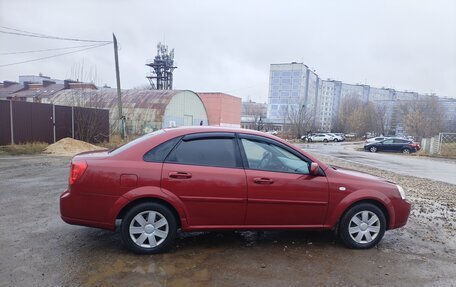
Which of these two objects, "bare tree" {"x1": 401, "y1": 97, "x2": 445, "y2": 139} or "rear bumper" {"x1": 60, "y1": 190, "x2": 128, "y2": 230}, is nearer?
"rear bumper" {"x1": 60, "y1": 190, "x2": 128, "y2": 230}

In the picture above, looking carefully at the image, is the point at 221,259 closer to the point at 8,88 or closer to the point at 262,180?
the point at 262,180

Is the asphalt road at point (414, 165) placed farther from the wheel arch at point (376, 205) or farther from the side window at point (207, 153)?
the side window at point (207, 153)

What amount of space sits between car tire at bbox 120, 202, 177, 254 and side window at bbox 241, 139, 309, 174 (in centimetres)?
125

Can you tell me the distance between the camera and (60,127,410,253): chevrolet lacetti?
4.15 meters

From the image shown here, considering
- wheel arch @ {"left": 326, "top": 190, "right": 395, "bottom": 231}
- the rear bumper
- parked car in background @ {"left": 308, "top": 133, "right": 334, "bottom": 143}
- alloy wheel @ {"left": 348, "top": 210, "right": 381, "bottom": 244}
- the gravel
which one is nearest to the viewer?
the rear bumper

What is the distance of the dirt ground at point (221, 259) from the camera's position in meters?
3.68

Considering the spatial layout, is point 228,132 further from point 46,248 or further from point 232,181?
point 46,248

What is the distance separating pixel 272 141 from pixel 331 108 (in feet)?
356

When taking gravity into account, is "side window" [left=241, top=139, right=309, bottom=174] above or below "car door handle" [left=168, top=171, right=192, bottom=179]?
above

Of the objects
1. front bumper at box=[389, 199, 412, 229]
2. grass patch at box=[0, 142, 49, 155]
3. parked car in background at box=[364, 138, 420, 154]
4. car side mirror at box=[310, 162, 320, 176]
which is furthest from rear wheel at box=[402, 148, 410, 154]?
car side mirror at box=[310, 162, 320, 176]

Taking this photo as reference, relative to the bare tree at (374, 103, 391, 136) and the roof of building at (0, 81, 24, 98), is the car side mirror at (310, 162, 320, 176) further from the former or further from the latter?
the bare tree at (374, 103, 391, 136)

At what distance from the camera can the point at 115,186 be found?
412 centimetres

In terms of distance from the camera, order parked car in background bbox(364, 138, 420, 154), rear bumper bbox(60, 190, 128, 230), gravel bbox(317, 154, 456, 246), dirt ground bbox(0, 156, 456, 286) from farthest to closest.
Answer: parked car in background bbox(364, 138, 420, 154), gravel bbox(317, 154, 456, 246), rear bumper bbox(60, 190, 128, 230), dirt ground bbox(0, 156, 456, 286)

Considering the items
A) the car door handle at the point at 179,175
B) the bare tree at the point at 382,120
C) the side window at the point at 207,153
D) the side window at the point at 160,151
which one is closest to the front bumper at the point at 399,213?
the side window at the point at 207,153
